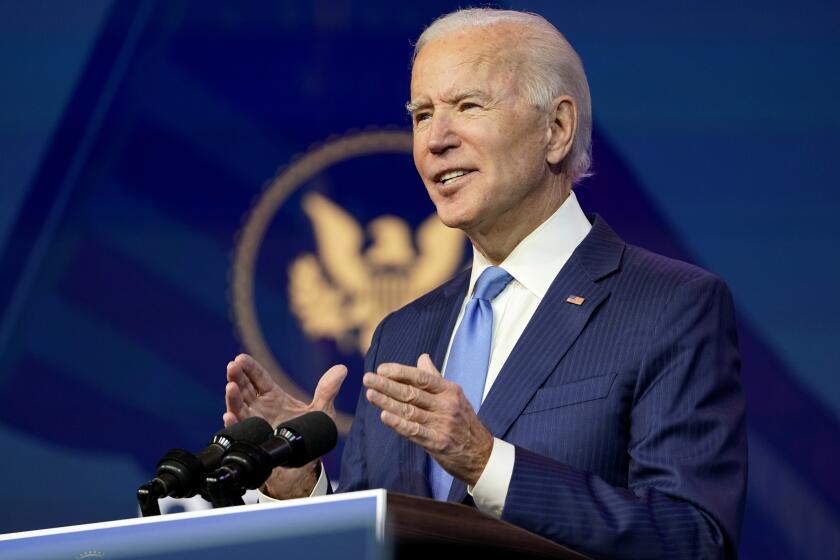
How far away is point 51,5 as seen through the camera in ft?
11.1

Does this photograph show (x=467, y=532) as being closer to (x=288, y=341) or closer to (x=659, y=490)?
(x=659, y=490)

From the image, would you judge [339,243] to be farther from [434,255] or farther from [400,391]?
[400,391]

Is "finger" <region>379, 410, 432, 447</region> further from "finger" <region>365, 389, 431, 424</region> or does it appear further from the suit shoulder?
the suit shoulder

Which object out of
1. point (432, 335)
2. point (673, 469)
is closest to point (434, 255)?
point (432, 335)

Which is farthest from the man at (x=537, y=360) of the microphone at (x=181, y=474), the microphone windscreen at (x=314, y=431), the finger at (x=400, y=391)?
the microphone at (x=181, y=474)

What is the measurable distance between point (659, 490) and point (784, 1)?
1743mm

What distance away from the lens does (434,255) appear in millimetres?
A: 3158

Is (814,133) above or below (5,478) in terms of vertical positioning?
above

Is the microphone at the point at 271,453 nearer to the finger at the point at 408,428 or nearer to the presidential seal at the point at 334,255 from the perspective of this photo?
the finger at the point at 408,428

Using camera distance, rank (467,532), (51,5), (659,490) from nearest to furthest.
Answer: (467,532) → (659,490) → (51,5)

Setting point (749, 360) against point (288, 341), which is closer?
point (749, 360)

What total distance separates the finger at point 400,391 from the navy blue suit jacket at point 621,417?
19 centimetres

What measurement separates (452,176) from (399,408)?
812mm

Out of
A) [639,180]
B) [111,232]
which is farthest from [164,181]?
[639,180]
